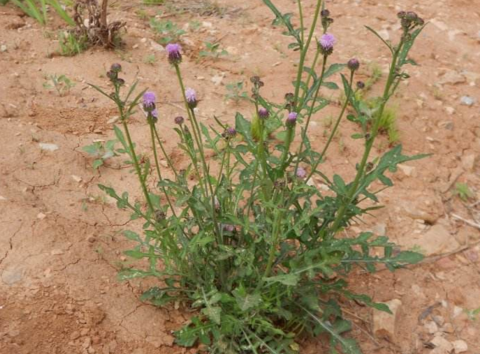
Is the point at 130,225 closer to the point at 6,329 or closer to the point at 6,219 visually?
the point at 6,219

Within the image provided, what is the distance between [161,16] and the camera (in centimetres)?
428

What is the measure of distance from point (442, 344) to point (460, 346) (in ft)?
0.25

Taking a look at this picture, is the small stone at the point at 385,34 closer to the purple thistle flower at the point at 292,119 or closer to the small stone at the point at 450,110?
the small stone at the point at 450,110

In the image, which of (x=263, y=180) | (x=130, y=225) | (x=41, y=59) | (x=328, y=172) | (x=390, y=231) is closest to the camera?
(x=263, y=180)

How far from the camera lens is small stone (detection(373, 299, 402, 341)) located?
2.24 m

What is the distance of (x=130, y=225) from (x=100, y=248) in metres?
0.20

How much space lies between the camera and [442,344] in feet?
7.32

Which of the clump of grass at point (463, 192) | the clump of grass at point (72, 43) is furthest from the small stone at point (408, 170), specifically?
the clump of grass at point (72, 43)

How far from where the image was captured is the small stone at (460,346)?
87.4 inches

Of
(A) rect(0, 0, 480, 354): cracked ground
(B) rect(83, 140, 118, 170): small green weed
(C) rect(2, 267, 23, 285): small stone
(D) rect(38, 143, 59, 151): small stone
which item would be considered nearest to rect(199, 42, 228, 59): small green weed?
(A) rect(0, 0, 480, 354): cracked ground

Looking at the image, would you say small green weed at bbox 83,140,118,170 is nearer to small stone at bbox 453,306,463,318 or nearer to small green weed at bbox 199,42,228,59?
small green weed at bbox 199,42,228,59

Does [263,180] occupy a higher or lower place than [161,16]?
higher

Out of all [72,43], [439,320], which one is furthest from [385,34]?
[439,320]

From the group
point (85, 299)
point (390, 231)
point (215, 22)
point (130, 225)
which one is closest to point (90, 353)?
point (85, 299)
